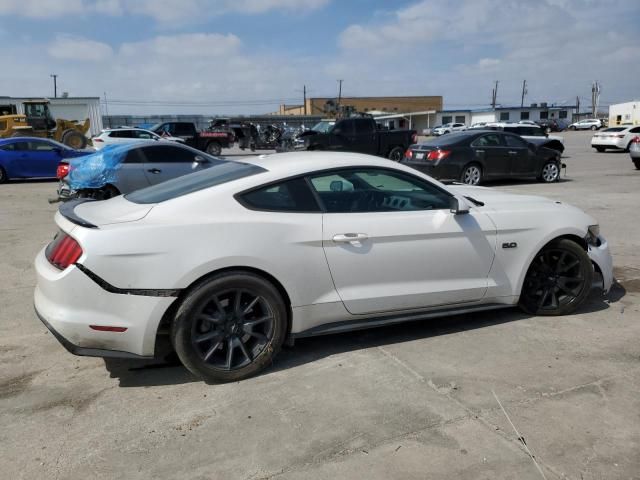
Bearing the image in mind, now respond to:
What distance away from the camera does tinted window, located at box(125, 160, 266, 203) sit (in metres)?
3.89

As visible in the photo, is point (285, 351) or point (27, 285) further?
point (27, 285)

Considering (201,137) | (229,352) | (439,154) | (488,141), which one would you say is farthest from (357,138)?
(229,352)

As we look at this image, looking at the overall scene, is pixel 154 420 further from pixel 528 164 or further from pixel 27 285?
pixel 528 164

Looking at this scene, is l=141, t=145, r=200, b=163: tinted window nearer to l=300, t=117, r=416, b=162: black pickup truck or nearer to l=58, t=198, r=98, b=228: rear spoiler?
l=58, t=198, r=98, b=228: rear spoiler

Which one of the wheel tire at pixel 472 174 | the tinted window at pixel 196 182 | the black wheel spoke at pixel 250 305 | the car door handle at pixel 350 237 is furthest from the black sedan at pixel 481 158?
the black wheel spoke at pixel 250 305

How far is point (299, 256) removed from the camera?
372cm

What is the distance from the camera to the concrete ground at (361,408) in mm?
2799

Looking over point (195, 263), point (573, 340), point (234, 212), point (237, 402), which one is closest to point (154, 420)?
point (237, 402)

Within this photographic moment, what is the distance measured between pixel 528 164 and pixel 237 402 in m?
13.1

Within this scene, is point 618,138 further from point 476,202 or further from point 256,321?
point 256,321

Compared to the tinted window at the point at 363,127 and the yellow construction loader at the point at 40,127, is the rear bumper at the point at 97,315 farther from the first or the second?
the yellow construction loader at the point at 40,127

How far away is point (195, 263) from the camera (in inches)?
135

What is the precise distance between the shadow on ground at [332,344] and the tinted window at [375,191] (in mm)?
1043

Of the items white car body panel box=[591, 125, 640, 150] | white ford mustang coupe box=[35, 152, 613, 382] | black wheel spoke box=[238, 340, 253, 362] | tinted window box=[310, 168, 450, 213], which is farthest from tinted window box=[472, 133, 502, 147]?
white car body panel box=[591, 125, 640, 150]
